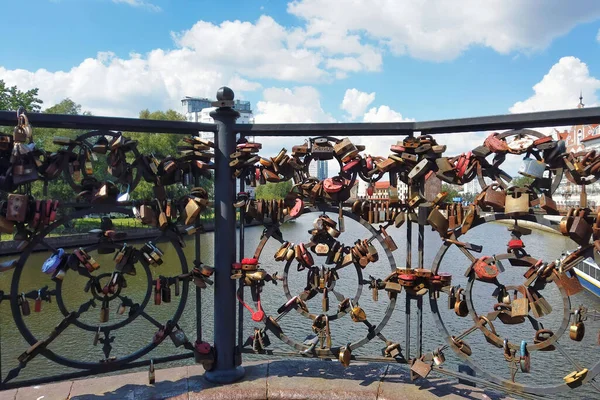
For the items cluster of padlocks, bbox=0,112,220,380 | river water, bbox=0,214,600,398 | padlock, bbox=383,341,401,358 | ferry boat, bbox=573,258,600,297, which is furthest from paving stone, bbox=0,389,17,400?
ferry boat, bbox=573,258,600,297

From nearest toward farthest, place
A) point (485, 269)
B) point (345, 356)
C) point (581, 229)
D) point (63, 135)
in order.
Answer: point (581, 229)
point (485, 269)
point (345, 356)
point (63, 135)

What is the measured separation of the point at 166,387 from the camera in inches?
160

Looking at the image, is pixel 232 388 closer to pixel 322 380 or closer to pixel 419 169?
pixel 322 380

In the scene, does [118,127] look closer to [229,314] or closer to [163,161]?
[163,161]

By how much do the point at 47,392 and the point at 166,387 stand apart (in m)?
0.99

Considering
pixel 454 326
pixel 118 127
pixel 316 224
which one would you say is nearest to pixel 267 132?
pixel 316 224

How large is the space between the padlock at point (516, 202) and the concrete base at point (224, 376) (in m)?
2.81

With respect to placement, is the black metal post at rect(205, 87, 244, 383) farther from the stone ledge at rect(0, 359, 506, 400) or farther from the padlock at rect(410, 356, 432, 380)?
the padlock at rect(410, 356, 432, 380)

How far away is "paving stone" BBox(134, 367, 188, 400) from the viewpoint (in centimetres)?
391

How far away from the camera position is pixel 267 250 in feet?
82.3

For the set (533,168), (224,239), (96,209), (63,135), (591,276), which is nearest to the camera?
(533,168)

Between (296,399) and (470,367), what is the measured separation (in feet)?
5.11

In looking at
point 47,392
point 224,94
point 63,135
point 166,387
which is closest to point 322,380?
point 166,387

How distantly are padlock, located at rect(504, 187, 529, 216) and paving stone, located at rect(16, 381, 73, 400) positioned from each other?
3995mm
